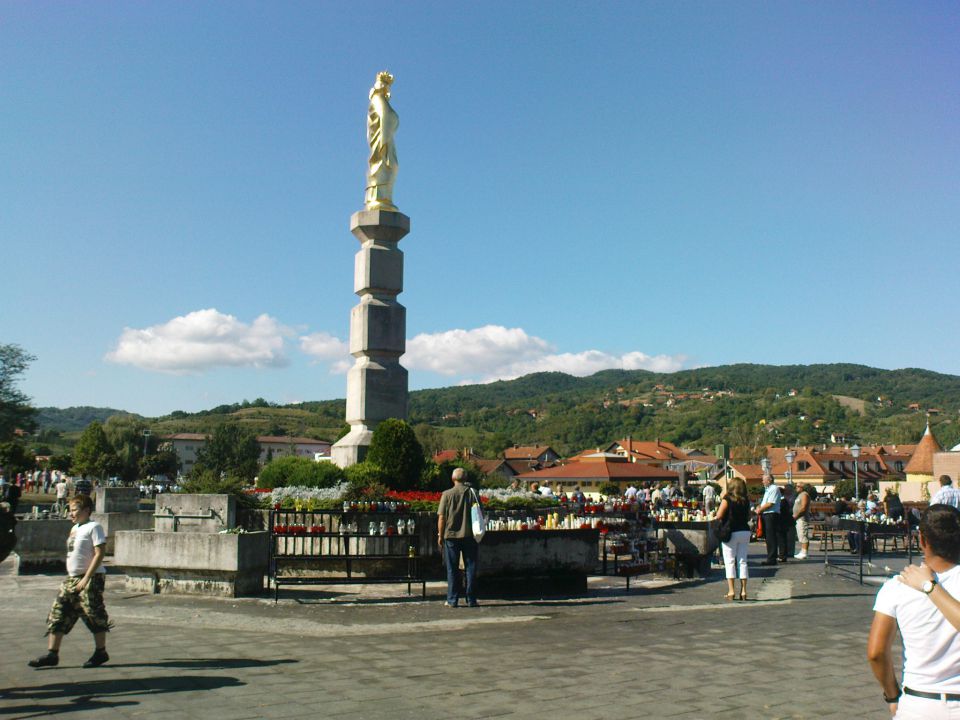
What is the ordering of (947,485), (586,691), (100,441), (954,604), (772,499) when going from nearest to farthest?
1. (954,604)
2. (586,691)
3. (947,485)
4. (772,499)
5. (100,441)

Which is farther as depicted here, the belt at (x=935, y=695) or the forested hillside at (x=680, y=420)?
the forested hillside at (x=680, y=420)

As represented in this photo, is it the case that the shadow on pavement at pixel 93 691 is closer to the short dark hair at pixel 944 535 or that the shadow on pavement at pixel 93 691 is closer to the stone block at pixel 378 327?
the short dark hair at pixel 944 535

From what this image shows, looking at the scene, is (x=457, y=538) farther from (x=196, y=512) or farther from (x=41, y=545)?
(x=41, y=545)

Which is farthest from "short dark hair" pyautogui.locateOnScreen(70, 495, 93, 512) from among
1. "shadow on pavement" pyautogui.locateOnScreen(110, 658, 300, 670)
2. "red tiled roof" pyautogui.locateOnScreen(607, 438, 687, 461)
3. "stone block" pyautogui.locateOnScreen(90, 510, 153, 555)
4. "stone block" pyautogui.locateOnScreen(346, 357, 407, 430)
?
"red tiled roof" pyautogui.locateOnScreen(607, 438, 687, 461)

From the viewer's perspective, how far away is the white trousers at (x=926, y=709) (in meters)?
3.25

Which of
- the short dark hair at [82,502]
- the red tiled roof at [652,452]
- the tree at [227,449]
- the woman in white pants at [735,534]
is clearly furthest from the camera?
the red tiled roof at [652,452]

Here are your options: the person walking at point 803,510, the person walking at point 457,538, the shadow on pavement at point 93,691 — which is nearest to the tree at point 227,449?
the person walking at point 803,510

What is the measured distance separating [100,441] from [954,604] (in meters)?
81.1

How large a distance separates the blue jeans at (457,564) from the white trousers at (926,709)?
7.40 meters

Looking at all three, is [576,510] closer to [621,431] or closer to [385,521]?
[385,521]

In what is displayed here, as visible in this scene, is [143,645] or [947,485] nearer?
[143,645]

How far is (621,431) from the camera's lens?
6713 inches

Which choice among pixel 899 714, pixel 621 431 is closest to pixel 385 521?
pixel 899 714

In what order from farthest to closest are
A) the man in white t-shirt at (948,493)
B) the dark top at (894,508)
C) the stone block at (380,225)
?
the stone block at (380,225) < the dark top at (894,508) < the man in white t-shirt at (948,493)
